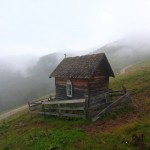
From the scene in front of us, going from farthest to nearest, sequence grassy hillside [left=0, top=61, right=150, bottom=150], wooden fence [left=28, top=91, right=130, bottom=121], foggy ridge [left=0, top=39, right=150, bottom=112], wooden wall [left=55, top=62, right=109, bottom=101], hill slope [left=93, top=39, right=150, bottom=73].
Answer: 1. hill slope [left=93, top=39, right=150, bottom=73]
2. foggy ridge [left=0, top=39, right=150, bottom=112]
3. wooden wall [left=55, top=62, right=109, bottom=101]
4. wooden fence [left=28, top=91, right=130, bottom=121]
5. grassy hillside [left=0, top=61, right=150, bottom=150]

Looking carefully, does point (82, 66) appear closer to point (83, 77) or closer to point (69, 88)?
point (83, 77)

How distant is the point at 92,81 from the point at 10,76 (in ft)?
565

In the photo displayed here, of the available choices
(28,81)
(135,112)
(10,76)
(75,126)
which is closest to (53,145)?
(75,126)

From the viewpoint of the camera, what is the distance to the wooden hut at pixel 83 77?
1020 inches

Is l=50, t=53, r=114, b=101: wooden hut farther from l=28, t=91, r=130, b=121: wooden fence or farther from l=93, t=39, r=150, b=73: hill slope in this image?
l=93, t=39, r=150, b=73: hill slope

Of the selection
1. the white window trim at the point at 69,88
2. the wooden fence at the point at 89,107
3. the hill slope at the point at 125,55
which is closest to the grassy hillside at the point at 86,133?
the wooden fence at the point at 89,107

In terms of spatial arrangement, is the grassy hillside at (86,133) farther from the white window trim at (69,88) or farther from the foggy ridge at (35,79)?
the foggy ridge at (35,79)

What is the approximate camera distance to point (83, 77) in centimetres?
2538

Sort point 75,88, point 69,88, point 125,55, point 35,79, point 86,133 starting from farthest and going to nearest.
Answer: point 35,79, point 125,55, point 69,88, point 75,88, point 86,133

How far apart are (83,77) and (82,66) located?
237 cm

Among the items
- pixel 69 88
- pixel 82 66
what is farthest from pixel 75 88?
pixel 82 66

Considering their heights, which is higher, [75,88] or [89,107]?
[75,88]

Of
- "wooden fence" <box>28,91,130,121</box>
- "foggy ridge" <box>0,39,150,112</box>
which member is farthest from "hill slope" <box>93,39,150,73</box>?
"wooden fence" <box>28,91,130,121</box>

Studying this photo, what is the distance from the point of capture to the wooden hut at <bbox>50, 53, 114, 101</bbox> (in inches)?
1020
